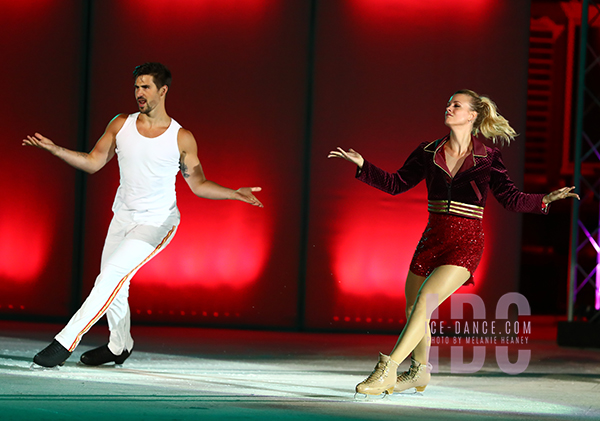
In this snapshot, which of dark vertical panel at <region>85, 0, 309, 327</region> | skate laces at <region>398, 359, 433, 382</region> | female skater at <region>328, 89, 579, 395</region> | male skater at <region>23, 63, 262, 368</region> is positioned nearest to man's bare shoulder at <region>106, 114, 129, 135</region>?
male skater at <region>23, 63, 262, 368</region>

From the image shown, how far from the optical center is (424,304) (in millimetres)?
3834

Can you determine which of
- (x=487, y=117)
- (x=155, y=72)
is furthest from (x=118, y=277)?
(x=487, y=117)

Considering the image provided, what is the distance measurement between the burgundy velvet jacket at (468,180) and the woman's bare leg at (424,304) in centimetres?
35

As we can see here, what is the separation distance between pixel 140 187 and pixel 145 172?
0.10m

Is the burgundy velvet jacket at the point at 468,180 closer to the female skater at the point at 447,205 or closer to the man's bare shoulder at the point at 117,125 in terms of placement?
the female skater at the point at 447,205

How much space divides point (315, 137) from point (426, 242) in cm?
368

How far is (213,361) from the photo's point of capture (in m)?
5.37

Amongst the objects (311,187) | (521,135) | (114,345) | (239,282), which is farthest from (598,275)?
(114,345)

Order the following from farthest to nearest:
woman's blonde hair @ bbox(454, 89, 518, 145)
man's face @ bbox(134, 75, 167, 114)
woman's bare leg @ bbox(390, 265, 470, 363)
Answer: man's face @ bbox(134, 75, 167, 114) → woman's blonde hair @ bbox(454, 89, 518, 145) → woman's bare leg @ bbox(390, 265, 470, 363)

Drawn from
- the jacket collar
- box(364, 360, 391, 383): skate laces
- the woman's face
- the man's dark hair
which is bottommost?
box(364, 360, 391, 383): skate laces

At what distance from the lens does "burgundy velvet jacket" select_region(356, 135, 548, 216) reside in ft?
13.1

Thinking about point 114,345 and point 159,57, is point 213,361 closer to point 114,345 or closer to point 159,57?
point 114,345

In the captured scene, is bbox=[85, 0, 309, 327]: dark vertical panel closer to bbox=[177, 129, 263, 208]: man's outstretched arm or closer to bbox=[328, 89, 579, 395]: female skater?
bbox=[177, 129, 263, 208]: man's outstretched arm

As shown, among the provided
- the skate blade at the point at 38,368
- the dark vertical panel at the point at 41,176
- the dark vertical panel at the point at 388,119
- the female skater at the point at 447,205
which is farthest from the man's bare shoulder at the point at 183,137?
the dark vertical panel at the point at 41,176
